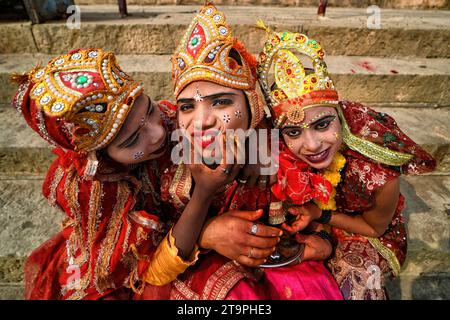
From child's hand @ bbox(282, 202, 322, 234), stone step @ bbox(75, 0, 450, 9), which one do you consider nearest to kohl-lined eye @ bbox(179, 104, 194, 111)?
child's hand @ bbox(282, 202, 322, 234)

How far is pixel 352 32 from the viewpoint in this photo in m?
3.21

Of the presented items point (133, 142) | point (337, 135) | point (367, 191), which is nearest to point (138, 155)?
point (133, 142)

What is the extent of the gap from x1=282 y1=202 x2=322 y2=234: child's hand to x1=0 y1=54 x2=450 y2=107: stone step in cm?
184

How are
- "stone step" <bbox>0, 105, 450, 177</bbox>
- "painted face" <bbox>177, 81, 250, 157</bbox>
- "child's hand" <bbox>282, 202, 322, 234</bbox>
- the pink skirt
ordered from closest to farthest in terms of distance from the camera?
"painted face" <bbox>177, 81, 250, 157</bbox>
the pink skirt
"child's hand" <bbox>282, 202, 322, 234</bbox>
"stone step" <bbox>0, 105, 450, 177</bbox>

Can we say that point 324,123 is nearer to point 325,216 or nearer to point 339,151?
point 339,151

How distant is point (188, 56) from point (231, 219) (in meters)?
0.85

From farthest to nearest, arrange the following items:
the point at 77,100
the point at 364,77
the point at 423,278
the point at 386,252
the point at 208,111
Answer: the point at 364,77 < the point at 423,278 < the point at 386,252 < the point at 208,111 < the point at 77,100

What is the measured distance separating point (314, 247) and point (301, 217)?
210 mm

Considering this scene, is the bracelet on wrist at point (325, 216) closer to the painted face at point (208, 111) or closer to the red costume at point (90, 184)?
the painted face at point (208, 111)

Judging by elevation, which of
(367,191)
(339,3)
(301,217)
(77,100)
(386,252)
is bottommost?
(386,252)

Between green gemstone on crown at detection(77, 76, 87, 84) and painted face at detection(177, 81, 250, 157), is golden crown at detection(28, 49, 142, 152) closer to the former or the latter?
green gemstone on crown at detection(77, 76, 87, 84)

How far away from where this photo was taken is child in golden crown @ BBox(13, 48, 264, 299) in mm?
1210

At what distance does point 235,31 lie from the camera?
3127mm

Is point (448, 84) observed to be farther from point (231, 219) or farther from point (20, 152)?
point (20, 152)
